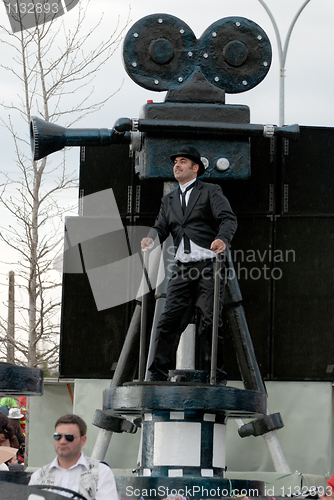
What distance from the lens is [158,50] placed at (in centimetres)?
823

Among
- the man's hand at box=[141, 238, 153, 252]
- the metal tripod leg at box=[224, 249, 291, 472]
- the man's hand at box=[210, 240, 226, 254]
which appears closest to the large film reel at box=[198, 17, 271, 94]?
the metal tripod leg at box=[224, 249, 291, 472]

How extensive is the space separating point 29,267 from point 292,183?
532 centimetres

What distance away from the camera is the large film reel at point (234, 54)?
8.32 metres

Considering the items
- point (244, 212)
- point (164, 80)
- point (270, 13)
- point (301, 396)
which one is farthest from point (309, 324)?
point (270, 13)

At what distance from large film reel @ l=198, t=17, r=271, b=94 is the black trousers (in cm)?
225

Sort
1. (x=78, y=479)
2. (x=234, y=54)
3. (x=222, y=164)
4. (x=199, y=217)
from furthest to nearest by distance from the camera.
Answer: (x=234, y=54) < (x=222, y=164) < (x=199, y=217) < (x=78, y=479)

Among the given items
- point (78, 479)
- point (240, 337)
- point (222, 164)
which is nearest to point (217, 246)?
point (240, 337)

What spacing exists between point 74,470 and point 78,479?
6cm

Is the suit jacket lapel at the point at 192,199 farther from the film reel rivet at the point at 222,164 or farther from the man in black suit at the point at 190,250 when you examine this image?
the film reel rivet at the point at 222,164

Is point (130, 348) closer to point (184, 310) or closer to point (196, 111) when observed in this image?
point (184, 310)

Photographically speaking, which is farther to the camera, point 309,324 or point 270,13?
point 270,13

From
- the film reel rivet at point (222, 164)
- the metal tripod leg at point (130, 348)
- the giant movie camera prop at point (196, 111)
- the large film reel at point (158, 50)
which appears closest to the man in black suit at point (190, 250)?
the giant movie camera prop at point (196, 111)

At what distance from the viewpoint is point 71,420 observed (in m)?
4.69

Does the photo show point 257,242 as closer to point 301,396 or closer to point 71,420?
point 301,396
